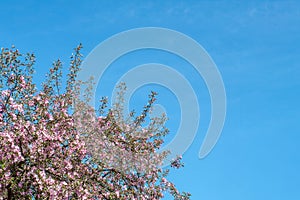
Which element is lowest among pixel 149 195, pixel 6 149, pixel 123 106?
pixel 6 149

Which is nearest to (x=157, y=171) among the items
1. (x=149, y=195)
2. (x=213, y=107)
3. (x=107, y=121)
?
(x=149, y=195)

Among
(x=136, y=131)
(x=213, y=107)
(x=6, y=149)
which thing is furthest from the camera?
(x=136, y=131)

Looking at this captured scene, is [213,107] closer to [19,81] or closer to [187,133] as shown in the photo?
[187,133]

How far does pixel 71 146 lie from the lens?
1533 cm

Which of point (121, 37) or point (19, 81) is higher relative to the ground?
point (121, 37)

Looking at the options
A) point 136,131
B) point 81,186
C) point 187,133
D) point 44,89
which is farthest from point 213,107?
point 44,89

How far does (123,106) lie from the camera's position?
17.2 m

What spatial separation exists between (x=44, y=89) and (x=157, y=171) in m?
4.84

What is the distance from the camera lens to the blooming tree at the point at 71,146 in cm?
1391

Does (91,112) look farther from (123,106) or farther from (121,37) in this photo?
(121,37)

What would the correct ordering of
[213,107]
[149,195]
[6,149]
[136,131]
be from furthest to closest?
1. [136,131]
2. [149,195]
3. [213,107]
4. [6,149]

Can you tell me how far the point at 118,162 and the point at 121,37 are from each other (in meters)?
4.13

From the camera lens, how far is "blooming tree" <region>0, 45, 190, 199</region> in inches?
548

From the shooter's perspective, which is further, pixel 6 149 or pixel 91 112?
pixel 91 112
